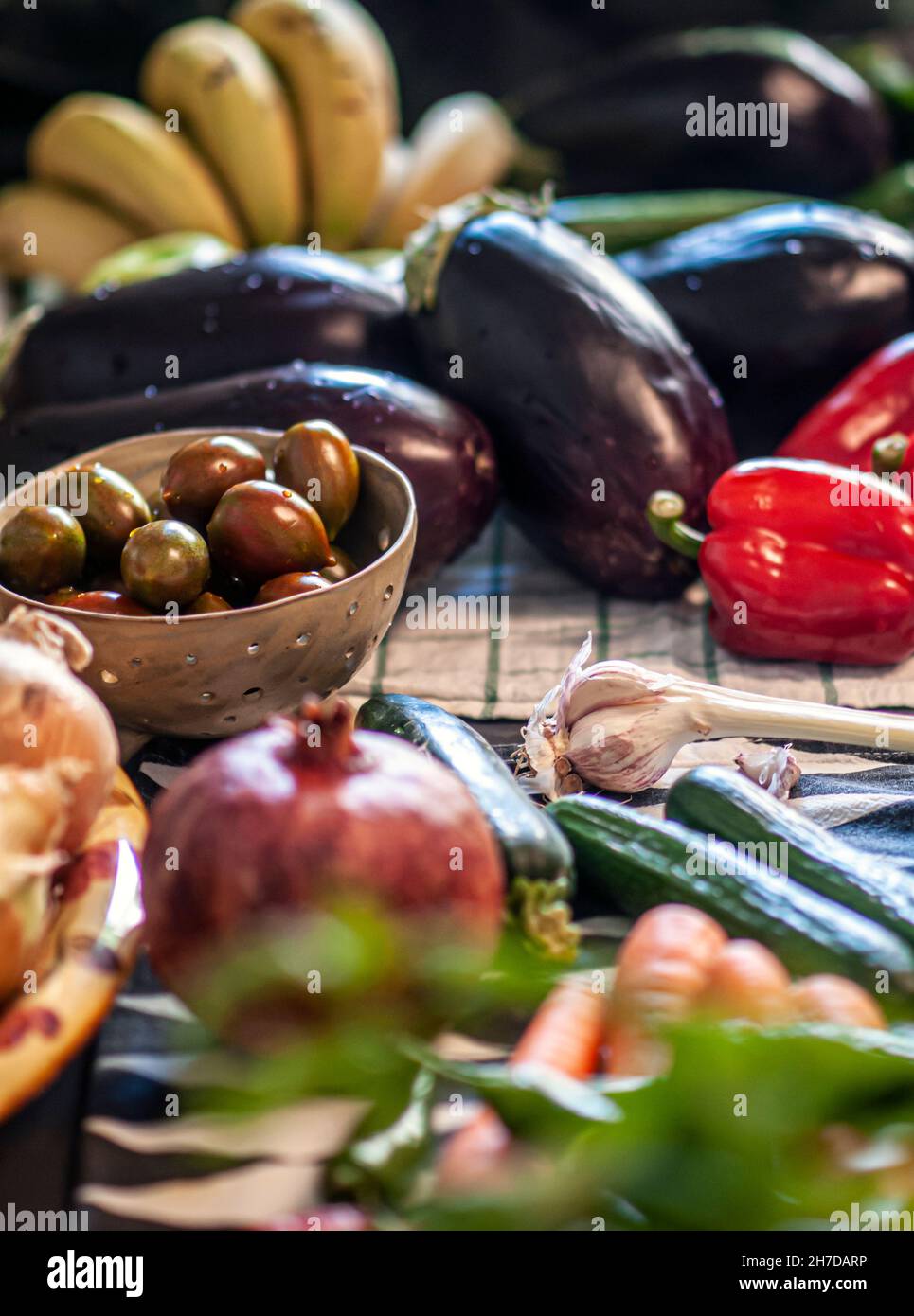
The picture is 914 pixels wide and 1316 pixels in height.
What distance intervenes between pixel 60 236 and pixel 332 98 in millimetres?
583

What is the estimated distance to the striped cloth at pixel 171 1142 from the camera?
642mm

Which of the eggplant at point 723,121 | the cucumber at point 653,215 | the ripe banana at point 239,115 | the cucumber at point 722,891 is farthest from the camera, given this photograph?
the ripe banana at point 239,115

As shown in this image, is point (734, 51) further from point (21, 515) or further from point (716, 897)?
point (716, 897)

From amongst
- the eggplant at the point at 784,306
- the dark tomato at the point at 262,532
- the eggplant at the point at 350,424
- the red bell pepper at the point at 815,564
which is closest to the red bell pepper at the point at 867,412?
the eggplant at the point at 784,306

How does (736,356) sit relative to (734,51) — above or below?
below

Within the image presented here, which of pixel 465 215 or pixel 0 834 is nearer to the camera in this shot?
pixel 0 834

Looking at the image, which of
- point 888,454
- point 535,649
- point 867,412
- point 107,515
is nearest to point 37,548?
point 107,515

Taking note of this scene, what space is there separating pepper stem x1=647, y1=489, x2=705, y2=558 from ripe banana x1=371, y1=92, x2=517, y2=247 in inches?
54.4

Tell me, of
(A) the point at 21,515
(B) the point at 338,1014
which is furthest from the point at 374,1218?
(A) the point at 21,515

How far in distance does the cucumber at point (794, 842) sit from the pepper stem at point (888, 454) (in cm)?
54

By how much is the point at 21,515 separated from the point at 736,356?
918 millimetres

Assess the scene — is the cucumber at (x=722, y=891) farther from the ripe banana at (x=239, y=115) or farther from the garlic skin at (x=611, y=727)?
the ripe banana at (x=239, y=115)

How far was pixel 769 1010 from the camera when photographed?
2.19ft

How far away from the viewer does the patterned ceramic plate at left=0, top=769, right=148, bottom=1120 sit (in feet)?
Result: 2.14
